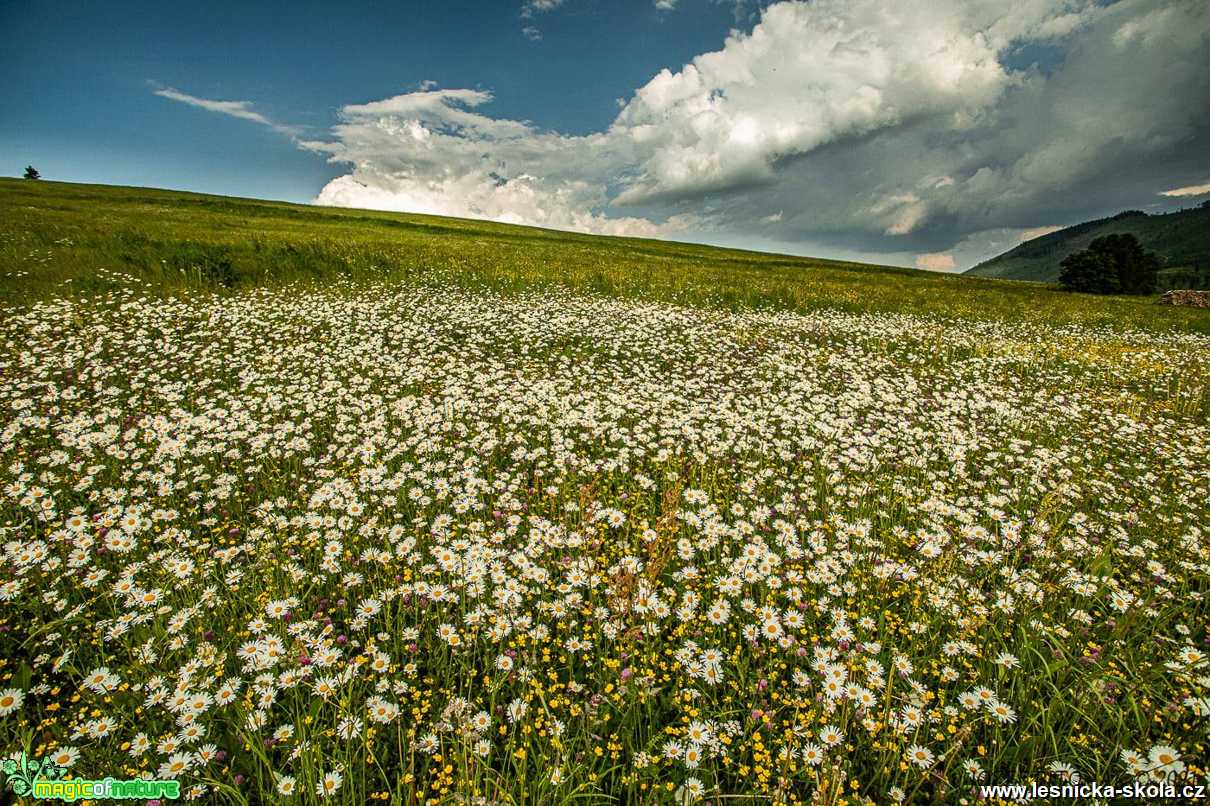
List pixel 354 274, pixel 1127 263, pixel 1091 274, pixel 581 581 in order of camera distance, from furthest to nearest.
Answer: pixel 1127 263, pixel 1091 274, pixel 354 274, pixel 581 581

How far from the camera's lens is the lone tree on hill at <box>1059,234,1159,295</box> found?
140ft

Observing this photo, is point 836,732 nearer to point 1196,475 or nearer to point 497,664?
point 497,664

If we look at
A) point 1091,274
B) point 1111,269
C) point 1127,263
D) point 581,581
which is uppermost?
point 1127,263

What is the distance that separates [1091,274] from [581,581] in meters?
60.6

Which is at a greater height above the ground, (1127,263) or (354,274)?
(1127,263)

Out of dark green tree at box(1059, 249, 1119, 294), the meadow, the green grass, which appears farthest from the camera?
dark green tree at box(1059, 249, 1119, 294)

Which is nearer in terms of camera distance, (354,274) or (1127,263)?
(354,274)

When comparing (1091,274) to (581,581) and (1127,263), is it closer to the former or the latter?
(1127,263)

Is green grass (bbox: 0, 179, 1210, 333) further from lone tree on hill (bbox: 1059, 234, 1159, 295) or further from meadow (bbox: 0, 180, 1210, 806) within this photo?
lone tree on hill (bbox: 1059, 234, 1159, 295)

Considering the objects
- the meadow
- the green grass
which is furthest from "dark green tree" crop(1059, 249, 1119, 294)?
the meadow

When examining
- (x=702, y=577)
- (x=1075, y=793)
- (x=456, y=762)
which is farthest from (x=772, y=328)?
(x=456, y=762)

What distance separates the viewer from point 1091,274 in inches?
1705

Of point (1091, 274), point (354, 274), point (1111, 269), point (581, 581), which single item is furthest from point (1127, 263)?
point (581, 581)

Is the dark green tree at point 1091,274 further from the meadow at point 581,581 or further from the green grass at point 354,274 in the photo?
the meadow at point 581,581
